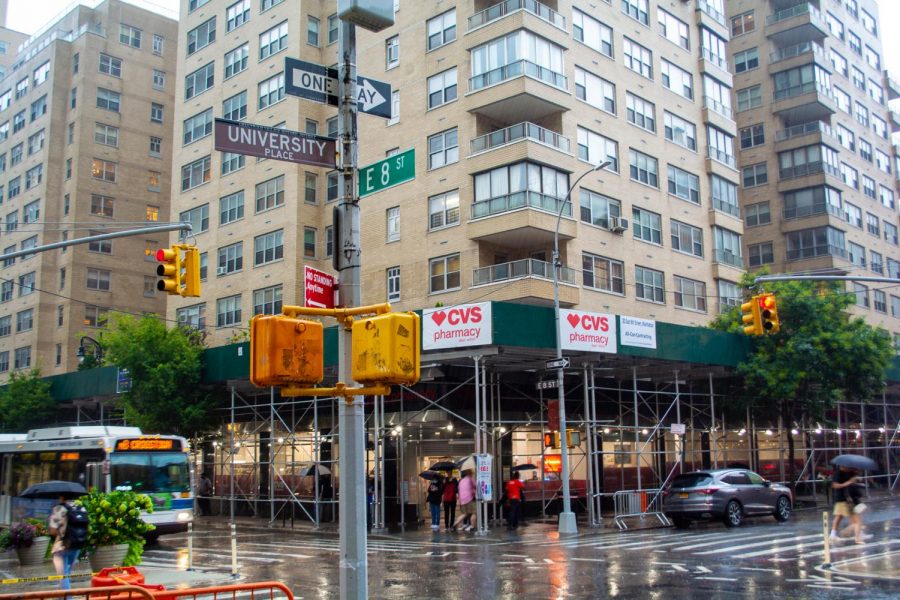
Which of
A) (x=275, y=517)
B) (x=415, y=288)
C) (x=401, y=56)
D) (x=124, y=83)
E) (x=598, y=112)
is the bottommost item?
(x=275, y=517)

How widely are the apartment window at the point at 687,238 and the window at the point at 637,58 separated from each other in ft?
24.6

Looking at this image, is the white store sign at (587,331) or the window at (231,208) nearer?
the white store sign at (587,331)

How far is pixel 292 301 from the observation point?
138 feet

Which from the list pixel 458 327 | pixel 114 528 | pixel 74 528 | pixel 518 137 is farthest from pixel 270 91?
pixel 74 528

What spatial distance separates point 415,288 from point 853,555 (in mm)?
23968

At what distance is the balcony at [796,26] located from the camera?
57.6 m

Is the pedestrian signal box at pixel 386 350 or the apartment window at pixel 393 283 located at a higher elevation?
the apartment window at pixel 393 283

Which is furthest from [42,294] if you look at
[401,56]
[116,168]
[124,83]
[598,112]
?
[598,112]

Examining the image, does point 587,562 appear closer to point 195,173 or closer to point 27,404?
point 27,404

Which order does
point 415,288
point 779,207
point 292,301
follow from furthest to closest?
1. point 779,207
2. point 292,301
3. point 415,288

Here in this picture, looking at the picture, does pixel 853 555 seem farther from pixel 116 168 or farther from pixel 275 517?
pixel 116 168

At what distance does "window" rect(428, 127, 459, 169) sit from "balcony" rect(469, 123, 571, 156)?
39.7 inches

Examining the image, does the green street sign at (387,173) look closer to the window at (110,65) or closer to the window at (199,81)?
the window at (199,81)

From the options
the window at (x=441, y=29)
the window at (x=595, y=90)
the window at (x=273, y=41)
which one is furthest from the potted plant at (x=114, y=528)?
the window at (x=273, y=41)
